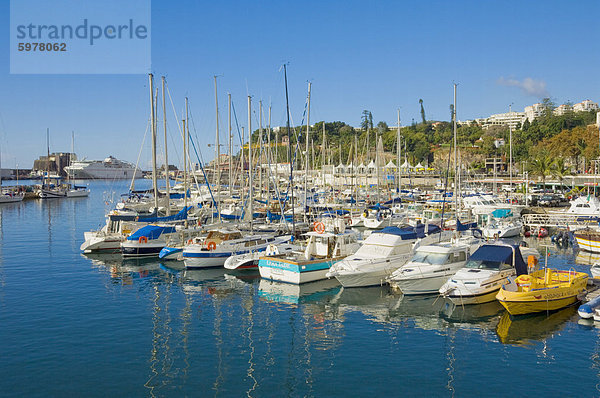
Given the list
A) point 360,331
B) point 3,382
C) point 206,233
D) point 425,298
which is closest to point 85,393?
point 3,382

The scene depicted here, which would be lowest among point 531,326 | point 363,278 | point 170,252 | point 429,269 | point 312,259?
point 531,326

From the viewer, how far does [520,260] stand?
87.4ft

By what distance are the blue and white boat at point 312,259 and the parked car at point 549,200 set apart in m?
45.3

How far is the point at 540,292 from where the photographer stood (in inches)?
909

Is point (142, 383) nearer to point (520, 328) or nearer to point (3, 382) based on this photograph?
point (3, 382)

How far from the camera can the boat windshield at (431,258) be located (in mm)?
27516

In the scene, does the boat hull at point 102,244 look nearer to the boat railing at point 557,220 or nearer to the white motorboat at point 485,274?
the white motorboat at point 485,274

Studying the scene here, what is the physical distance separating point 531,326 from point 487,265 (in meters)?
4.79

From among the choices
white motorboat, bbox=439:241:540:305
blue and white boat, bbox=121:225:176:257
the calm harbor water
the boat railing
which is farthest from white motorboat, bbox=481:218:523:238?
blue and white boat, bbox=121:225:176:257

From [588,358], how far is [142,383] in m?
16.3

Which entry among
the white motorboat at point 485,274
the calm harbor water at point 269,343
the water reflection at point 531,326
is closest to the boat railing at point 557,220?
the white motorboat at point 485,274

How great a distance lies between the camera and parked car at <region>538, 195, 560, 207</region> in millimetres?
68356

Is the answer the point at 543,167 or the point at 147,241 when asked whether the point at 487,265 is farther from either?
the point at 543,167

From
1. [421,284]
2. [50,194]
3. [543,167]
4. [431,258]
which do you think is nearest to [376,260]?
[431,258]
